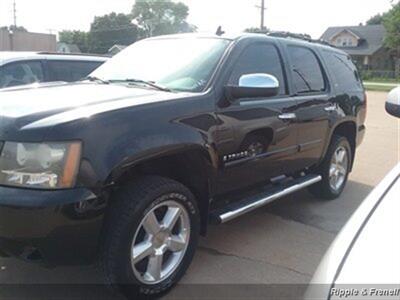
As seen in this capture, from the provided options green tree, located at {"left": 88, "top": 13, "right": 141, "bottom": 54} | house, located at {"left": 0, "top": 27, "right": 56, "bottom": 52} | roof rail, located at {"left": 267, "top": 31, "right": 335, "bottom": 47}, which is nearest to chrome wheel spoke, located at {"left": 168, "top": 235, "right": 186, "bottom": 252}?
roof rail, located at {"left": 267, "top": 31, "right": 335, "bottom": 47}

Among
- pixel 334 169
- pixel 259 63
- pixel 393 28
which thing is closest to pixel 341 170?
pixel 334 169

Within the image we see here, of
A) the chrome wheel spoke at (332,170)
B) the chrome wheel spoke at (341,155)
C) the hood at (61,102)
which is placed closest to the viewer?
the hood at (61,102)

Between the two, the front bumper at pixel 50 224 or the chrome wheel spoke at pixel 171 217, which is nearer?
the front bumper at pixel 50 224

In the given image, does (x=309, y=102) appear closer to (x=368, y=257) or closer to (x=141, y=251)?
(x=141, y=251)

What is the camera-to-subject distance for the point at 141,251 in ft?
10.2

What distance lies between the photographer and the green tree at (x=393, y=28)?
5781 cm

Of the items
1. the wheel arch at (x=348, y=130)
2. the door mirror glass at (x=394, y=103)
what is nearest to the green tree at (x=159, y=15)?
the wheel arch at (x=348, y=130)

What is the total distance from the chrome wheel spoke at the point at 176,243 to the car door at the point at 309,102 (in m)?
→ 1.85

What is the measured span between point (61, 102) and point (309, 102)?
105 inches

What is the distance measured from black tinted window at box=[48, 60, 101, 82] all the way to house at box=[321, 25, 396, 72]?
6518 cm

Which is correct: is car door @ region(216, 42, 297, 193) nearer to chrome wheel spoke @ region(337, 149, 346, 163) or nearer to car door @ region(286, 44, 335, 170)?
car door @ region(286, 44, 335, 170)

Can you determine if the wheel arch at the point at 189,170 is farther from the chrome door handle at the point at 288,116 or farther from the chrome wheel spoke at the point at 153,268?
the chrome door handle at the point at 288,116

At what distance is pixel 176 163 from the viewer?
3.50 metres

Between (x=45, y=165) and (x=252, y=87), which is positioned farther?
(x=252, y=87)
